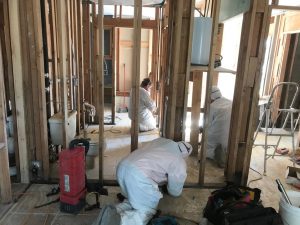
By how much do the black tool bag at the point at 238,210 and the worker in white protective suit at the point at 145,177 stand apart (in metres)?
0.39

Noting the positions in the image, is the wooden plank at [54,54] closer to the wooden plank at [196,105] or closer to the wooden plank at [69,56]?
the wooden plank at [69,56]

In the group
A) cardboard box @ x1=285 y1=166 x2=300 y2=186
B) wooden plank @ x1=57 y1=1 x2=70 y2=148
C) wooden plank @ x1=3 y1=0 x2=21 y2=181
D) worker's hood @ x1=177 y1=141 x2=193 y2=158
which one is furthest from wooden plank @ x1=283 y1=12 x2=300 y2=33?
wooden plank @ x1=3 y1=0 x2=21 y2=181

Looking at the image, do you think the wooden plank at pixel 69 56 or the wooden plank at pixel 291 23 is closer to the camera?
the wooden plank at pixel 69 56

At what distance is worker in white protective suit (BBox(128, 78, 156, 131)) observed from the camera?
478cm

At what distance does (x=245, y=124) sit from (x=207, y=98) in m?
0.54

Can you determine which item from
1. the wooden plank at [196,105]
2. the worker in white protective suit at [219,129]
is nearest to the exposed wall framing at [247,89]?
the worker in white protective suit at [219,129]

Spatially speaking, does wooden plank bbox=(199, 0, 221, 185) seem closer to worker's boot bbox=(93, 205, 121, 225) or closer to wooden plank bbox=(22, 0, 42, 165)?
worker's boot bbox=(93, 205, 121, 225)

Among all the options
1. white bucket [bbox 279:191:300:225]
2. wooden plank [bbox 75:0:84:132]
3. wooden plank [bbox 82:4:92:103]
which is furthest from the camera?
wooden plank [bbox 82:4:92:103]

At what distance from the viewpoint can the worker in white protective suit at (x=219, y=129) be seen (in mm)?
3350

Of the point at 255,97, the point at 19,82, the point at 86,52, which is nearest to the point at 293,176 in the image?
the point at 255,97

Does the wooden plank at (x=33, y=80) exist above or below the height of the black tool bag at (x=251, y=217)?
above

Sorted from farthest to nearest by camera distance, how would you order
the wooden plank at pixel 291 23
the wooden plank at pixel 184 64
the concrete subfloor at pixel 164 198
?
the wooden plank at pixel 291 23 → the wooden plank at pixel 184 64 → the concrete subfloor at pixel 164 198

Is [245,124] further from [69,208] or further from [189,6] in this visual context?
[69,208]

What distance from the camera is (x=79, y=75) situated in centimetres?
459
